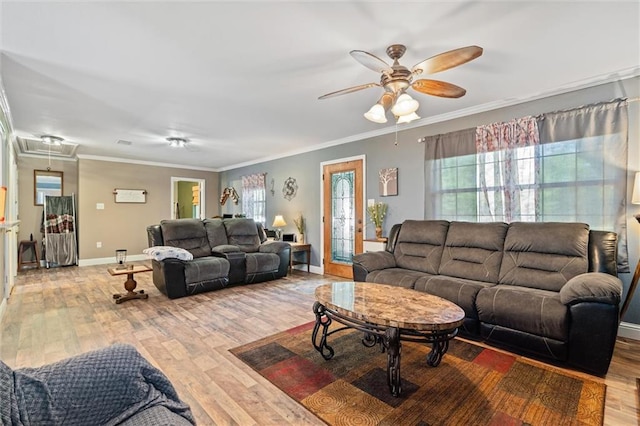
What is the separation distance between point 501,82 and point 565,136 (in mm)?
868

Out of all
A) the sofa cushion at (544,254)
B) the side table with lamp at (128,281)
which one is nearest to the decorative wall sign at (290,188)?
the side table with lamp at (128,281)

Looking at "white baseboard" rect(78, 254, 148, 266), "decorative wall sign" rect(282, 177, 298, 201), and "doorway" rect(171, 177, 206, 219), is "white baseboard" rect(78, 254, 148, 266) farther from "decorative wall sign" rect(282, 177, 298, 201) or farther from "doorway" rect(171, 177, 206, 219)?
"decorative wall sign" rect(282, 177, 298, 201)

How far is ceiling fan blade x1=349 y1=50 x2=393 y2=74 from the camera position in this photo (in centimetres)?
192

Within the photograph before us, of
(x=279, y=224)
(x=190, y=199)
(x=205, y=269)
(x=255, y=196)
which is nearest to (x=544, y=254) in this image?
(x=205, y=269)

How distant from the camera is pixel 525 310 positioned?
2336mm

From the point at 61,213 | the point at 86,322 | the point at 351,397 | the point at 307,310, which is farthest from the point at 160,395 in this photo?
the point at 61,213

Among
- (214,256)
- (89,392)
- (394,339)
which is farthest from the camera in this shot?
(214,256)

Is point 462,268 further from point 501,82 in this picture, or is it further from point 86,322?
point 86,322

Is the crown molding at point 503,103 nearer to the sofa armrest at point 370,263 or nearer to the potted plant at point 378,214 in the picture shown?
the potted plant at point 378,214

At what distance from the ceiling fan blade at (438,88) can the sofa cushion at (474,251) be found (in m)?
1.56

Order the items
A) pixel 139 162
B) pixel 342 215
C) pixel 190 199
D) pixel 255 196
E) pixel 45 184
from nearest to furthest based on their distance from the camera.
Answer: pixel 342 215 → pixel 45 184 → pixel 139 162 → pixel 255 196 → pixel 190 199

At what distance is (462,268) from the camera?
3207mm

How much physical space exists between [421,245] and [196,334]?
2.65m

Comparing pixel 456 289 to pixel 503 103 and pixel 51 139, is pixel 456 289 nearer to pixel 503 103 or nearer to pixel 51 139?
pixel 503 103
